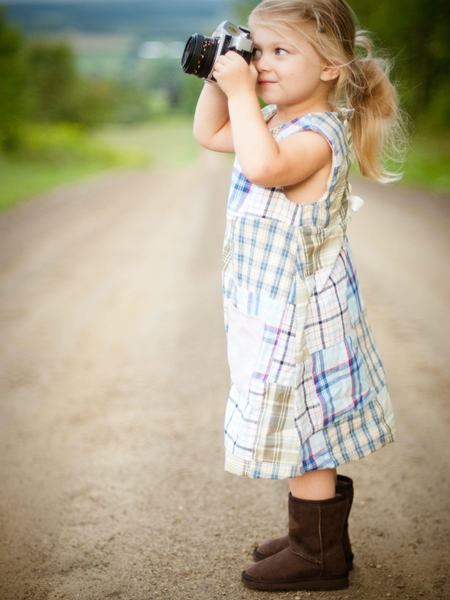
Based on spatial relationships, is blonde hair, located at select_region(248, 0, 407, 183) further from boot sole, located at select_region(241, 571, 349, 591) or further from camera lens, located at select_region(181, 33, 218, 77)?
boot sole, located at select_region(241, 571, 349, 591)

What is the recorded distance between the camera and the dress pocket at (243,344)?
175 cm

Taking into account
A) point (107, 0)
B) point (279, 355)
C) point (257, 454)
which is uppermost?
point (107, 0)

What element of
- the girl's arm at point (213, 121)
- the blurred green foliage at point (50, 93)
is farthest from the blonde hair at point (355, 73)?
the blurred green foliage at point (50, 93)

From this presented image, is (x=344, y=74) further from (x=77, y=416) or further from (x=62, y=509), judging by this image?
(x=77, y=416)

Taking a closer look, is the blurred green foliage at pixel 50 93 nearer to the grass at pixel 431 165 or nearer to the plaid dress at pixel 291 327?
the grass at pixel 431 165

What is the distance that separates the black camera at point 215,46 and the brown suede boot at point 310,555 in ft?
4.07

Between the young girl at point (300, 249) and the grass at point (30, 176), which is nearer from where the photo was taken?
the young girl at point (300, 249)

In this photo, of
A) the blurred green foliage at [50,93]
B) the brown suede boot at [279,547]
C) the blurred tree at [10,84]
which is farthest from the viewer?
the blurred green foliage at [50,93]

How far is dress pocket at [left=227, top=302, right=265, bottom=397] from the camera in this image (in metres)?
1.75

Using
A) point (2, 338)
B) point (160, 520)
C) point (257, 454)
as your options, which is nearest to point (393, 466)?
point (160, 520)

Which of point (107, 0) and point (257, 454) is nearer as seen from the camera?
point (257, 454)

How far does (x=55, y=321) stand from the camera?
515cm

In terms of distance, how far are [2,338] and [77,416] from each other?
5.27 feet

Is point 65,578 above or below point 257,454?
below
